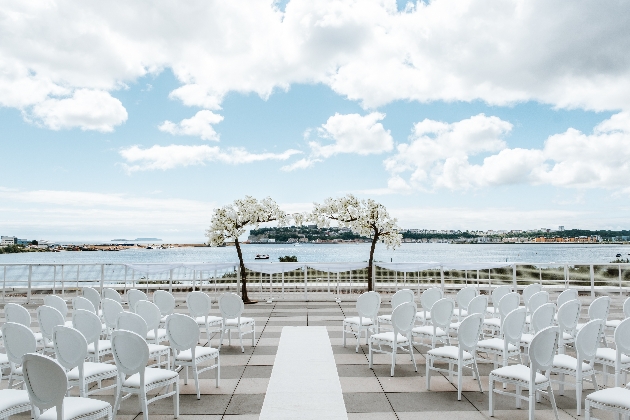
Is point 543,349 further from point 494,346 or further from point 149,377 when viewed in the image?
point 149,377

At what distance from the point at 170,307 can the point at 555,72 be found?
11153 millimetres

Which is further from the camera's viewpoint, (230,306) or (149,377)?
(230,306)

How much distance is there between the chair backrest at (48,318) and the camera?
19.4ft

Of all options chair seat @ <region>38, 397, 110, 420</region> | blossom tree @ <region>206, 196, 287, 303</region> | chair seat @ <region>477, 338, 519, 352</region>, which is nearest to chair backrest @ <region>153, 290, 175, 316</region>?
chair seat @ <region>38, 397, 110, 420</region>

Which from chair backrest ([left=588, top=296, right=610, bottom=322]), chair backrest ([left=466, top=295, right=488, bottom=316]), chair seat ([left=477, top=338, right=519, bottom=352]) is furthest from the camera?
chair backrest ([left=466, top=295, right=488, bottom=316])

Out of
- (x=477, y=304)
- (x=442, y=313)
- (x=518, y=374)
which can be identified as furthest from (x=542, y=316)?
(x=518, y=374)

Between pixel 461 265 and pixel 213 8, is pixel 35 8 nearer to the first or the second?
pixel 213 8

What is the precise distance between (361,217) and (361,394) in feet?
28.6

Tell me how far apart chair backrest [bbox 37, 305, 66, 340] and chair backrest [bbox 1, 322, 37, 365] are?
1070mm

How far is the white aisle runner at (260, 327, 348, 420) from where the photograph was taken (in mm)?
4793

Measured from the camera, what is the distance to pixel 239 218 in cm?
1362

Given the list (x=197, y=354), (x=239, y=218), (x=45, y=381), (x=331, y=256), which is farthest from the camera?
(x=331, y=256)

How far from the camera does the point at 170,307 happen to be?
8.07 meters

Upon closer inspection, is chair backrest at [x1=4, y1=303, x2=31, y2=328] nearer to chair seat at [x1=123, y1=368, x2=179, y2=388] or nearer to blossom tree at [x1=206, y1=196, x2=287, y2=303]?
chair seat at [x1=123, y1=368, x2=179, y2=388]
